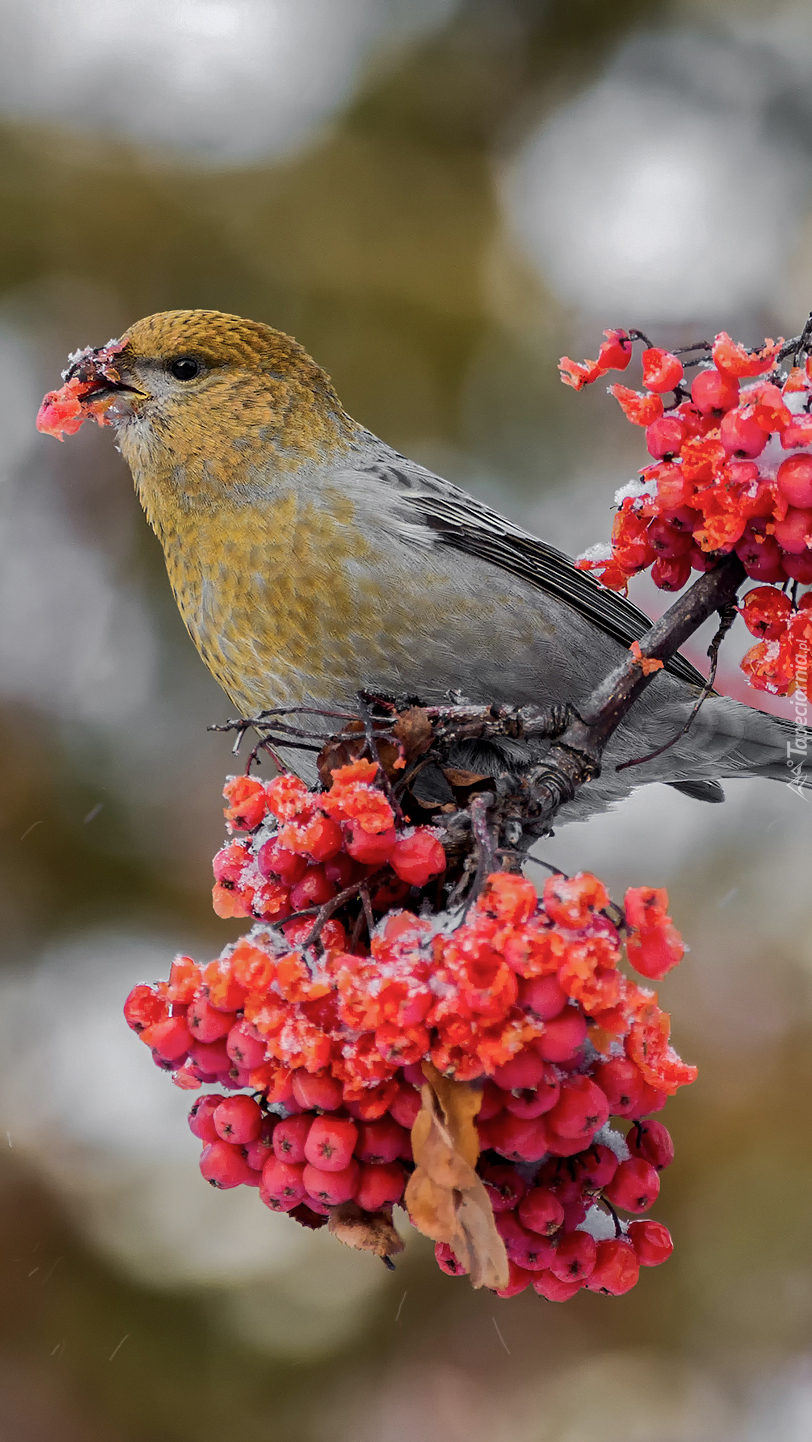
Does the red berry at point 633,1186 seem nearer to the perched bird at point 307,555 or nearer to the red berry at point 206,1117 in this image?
the red berry at point 206,1117

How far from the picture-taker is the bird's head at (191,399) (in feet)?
5.08

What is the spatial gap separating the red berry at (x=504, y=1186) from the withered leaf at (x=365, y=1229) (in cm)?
9

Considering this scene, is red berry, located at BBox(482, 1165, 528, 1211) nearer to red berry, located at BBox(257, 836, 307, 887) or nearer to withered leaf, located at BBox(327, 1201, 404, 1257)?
withered leaf, located at BBox(327, 1201, 404, 1257)

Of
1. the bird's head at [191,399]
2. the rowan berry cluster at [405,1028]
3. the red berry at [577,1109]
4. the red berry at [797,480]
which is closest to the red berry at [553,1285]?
the rowan berry cluster at [405,1028]

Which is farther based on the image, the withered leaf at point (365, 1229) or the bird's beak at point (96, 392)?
the bird's beak at point (96, 392)

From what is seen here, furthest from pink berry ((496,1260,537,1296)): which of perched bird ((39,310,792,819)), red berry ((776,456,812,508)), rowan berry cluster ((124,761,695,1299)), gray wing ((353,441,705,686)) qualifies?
gray wing ((353,441,705,686))

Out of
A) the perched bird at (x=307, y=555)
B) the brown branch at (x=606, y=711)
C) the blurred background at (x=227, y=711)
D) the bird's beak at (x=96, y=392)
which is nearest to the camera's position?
the brown branch at (x=606, y=711)

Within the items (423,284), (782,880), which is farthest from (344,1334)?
(423,284)

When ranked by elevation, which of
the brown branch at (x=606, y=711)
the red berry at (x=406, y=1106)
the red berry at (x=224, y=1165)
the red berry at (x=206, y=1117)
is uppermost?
the brown branch at (x=606, y=711)

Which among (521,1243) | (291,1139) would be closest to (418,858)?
(291,1139)

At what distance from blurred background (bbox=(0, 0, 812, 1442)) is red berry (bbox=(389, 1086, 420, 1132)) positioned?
167cm

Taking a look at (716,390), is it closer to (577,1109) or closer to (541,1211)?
(577,1109)

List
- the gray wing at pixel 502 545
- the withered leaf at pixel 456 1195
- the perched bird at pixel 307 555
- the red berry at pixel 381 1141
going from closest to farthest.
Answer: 1. the withered leaf at pixel 456 1195
2. the red berry at pixel 381 1141
3. the perched bird at pixel 307 555
4. the gray wing at pixel 502 545

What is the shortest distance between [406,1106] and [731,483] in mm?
603
